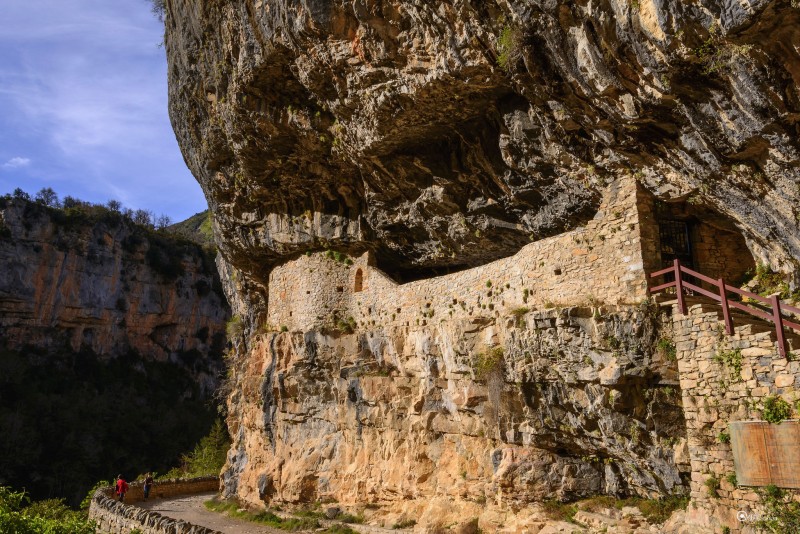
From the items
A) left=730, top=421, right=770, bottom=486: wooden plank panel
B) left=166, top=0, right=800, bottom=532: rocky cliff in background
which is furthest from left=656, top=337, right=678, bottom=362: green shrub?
left=730, top=421, right=770, bottom=486: wooden plank panel

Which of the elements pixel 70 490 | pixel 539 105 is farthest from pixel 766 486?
pixel 70 490

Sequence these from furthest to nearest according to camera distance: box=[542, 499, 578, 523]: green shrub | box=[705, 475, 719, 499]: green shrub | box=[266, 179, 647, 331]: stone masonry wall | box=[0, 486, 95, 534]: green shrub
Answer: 1. box=[542, 499, 578, 523]: green shrub
2. box=[266, 179, 647, 331]: stone masonry wall
3. box=[0, 486, 95, 534]: green shrub
4. box=[705, 475, 719, 499]: green shrub

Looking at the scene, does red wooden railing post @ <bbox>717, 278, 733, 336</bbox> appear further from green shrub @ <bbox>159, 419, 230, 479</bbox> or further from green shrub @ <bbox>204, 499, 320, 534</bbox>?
green shrub @ <bbox>159, 419, 230, 479</bbox>

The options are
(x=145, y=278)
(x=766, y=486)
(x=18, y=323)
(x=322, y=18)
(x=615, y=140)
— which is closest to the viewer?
(x=766, y=486)

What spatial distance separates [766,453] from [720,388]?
3.33ft

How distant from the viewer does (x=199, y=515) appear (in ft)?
63.8

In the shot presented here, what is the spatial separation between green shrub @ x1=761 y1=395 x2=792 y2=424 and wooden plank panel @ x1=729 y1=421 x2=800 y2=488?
9cm

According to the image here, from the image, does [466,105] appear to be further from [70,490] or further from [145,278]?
[145,278]

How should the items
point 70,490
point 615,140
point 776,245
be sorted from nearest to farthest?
point 776,245
point 615,140
point 70,490

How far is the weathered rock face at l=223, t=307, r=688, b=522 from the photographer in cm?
996

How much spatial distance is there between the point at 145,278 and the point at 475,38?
51.8 metres

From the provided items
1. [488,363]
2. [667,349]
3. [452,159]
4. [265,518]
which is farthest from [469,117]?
[265,518]

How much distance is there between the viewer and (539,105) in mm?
10766

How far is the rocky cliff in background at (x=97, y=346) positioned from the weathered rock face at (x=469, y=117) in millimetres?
32219
